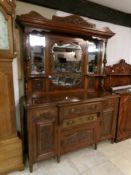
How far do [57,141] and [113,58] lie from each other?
6.48 ft

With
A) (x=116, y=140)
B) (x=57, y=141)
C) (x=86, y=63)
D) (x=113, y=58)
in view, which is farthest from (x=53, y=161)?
(x=113, y=58)

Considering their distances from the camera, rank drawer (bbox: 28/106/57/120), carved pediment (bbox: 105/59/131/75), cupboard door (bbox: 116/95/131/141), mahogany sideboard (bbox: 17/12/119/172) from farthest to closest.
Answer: carved pediment (bbox: 105/59/131/75) < cupboard door (bbox: 116/95/131/141) < mahogany sideboard (bbox: 17/12/119/172) < drawer (bbox: 28/106/57/120)

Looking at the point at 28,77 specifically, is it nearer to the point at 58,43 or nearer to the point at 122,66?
the point at 58,43

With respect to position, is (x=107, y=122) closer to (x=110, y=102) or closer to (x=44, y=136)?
(x=110, y=102)

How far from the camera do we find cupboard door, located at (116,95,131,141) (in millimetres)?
2494

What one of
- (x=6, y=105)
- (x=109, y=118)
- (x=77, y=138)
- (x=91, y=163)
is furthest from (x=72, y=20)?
(x=91, y=163)

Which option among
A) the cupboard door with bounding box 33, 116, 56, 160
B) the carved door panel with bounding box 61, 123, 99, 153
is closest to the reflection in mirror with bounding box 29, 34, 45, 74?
the cupboard door with bounding box 33, 116, 56, 160

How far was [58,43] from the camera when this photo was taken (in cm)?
227

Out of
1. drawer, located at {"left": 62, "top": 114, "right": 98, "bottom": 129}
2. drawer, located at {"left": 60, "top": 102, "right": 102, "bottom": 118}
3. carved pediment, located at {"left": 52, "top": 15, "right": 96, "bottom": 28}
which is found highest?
carved pediment, located at {"left": 52, "top": 15, "right": 96, "bottom": 28}

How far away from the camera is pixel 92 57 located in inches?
102

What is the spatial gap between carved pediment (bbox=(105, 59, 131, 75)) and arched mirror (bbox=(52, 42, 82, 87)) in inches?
26.8

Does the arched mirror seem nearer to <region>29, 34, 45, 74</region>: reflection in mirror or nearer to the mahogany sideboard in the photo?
A: the mahogany sideboard

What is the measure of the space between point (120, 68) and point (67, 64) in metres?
1.25

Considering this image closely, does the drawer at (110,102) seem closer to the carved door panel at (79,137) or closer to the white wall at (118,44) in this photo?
the carved door panel at (79,137)
